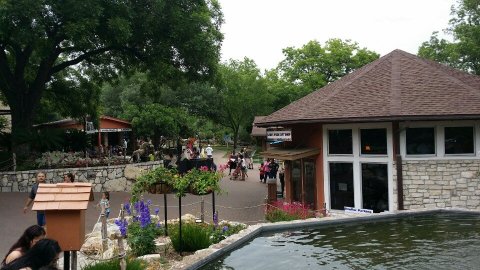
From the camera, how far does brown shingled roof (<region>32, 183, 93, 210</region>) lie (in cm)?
593

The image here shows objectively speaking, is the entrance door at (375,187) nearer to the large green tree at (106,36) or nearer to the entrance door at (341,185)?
the entrance door at (341,185)

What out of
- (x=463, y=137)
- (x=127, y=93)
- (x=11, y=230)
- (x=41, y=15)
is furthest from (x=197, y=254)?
(x=127, y=93)

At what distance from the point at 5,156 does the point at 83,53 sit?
7.33 metres

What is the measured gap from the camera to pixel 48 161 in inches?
835

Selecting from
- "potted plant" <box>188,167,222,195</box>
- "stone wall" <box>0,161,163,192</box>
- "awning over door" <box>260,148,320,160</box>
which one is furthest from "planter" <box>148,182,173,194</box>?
"stone wall" <box>0,161,163,192</box>

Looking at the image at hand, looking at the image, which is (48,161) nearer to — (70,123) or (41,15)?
(41,15)

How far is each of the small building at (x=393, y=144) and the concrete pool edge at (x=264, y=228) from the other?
9.99 feet

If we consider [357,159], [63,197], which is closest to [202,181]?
[63,197]

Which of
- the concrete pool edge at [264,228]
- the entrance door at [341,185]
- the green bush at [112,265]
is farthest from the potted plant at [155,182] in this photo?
the entrance door at [341,185]

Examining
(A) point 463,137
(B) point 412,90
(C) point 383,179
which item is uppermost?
(B) point 412,90

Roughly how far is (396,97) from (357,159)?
2.52 metres

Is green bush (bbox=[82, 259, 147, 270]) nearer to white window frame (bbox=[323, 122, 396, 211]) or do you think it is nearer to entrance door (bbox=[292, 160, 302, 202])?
white window frame (bbox=[323, 122, 396, 211])

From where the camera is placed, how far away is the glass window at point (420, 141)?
1520 centimetres

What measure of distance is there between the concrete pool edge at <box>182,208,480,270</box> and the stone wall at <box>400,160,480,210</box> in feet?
9.37
